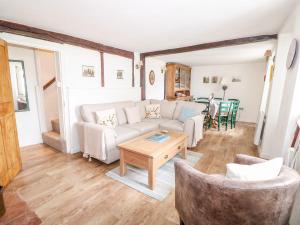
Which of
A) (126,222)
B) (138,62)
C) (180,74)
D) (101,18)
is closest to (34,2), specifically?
(101,18)

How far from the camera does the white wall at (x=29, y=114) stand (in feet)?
10.7

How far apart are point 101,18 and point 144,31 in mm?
785

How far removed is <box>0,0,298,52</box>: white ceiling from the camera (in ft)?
5.83

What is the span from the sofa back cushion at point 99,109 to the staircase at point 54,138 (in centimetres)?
74

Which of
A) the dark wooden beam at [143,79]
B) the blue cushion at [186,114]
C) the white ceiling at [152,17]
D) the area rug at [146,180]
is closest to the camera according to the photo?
the white ceiling at [152,17]

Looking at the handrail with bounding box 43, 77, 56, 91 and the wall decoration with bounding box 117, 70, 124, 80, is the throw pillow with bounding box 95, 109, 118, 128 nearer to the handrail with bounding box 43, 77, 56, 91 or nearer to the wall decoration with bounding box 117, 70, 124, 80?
the wall decoration with bounding box 117, 70, 124, 80

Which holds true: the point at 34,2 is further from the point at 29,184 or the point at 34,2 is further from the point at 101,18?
the point at 29,184

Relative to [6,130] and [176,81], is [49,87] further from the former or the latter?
[176,81]

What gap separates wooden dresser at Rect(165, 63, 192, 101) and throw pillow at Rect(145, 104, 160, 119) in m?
1.88

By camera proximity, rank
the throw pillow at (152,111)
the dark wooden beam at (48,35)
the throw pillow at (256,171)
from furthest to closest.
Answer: the throw pillow at (152,111), the dark wooden beam at (48,35), the throw pillow at (256,171)

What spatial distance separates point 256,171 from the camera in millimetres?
1022

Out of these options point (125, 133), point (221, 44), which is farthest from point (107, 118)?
point (221, 44)

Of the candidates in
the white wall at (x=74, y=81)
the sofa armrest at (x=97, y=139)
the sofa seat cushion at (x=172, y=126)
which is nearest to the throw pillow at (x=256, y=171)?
the sofa armrest at (x=97, y=139)

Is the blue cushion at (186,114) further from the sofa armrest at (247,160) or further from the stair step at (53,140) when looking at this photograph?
the stair step at (53,140)
